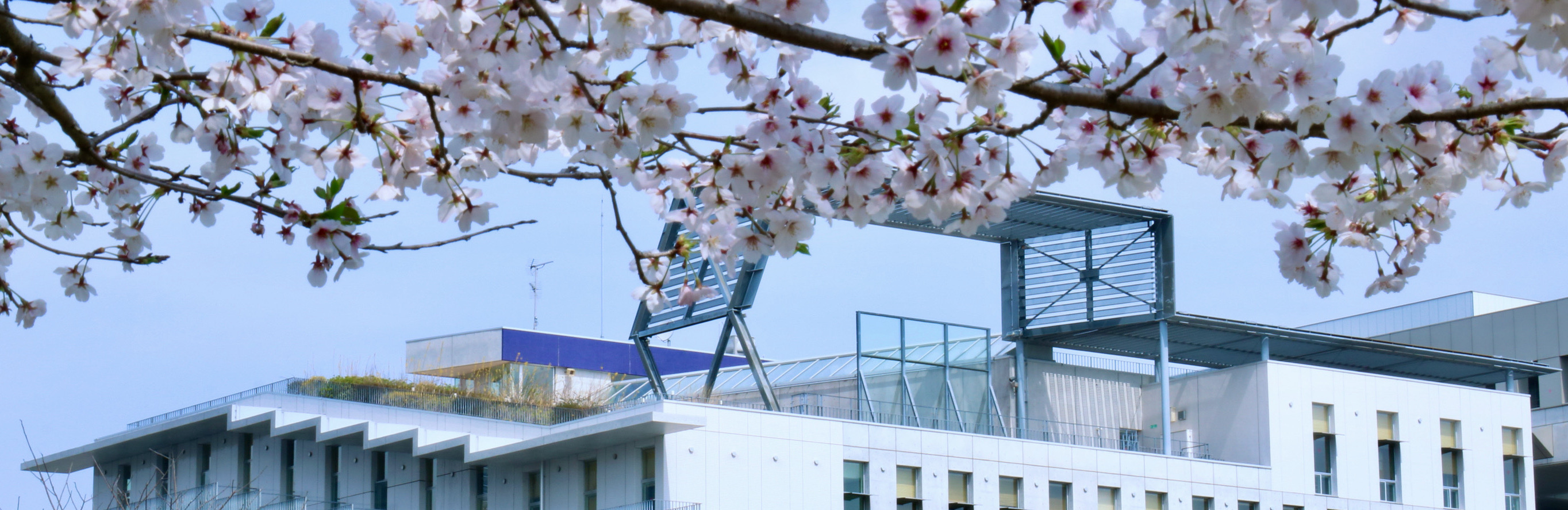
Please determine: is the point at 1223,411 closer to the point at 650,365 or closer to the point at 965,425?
the point at 965,425

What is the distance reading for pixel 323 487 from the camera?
1245 inches

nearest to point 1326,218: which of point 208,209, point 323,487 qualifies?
point 208,209

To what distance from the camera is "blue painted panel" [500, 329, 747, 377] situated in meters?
44.1

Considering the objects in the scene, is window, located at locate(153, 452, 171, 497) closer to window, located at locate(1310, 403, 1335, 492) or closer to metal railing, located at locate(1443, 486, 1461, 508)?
window, located at locate(1310, 403, 1335, 492)

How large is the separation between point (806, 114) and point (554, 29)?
101cm

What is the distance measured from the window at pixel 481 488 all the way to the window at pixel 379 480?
2661 millimetres

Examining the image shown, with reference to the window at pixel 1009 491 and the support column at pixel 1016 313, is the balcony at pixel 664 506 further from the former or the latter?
the support column at pixel 1016 313

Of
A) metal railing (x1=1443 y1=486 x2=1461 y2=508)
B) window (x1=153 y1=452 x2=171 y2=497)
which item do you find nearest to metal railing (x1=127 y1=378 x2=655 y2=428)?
window (x1=153 y1=452 x2=171 y2=497)

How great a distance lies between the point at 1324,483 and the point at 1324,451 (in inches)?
28.0

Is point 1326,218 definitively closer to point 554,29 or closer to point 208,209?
point 554,29

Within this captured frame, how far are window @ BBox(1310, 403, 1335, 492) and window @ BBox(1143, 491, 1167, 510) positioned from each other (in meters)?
3.68

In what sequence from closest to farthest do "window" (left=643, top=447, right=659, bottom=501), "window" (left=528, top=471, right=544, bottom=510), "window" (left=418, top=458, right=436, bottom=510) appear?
"window" (left=643, top=447, right=659, bottom=501) < "window" (left=528, top=471, right=544, bottom=510) < "window" (left=418, top=458, right=436, bottom=510)

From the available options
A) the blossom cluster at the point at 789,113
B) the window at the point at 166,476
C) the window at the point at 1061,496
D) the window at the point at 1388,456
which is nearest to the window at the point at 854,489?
the window at the point at 1061,496

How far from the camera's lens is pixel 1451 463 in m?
33.6
